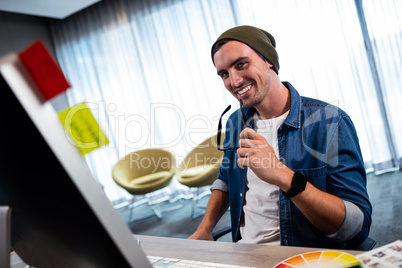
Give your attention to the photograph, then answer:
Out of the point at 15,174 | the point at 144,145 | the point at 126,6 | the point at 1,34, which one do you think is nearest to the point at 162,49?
the point at 126,6

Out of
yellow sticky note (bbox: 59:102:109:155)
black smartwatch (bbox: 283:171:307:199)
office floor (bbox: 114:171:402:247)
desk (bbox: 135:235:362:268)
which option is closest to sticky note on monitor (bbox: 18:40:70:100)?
yellow sticky note (bbox: 59:102:109:155)

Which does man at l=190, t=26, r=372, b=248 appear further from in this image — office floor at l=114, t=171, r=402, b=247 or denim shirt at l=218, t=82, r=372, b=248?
office floor at l=114, t=171, r=402, b=247

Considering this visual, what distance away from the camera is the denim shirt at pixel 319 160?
116 cm

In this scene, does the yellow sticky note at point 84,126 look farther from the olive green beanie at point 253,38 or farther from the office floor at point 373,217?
the office floor at point 373,217

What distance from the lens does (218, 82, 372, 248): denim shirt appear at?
45.7 inches

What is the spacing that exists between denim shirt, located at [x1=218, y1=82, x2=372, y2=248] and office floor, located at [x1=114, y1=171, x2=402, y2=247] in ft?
5.38

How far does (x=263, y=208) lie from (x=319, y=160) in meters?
0.29

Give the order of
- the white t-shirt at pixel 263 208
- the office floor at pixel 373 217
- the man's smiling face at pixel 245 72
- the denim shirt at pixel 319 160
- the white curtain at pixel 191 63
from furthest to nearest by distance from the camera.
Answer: the white curtain at pixel 191 63
the office floor at pixel 373 217
the man's smiling face at pixel 245 72
the white t-shirt at pixel 263 208
the denim shirt at pixel 319 160

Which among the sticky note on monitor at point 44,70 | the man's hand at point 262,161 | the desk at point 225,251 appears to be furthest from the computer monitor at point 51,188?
the man's hand at point 262,161

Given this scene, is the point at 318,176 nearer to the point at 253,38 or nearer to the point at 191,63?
the point at 253,38

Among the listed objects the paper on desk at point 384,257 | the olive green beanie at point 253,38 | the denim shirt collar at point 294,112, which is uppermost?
the olive green beanie at point 253,38

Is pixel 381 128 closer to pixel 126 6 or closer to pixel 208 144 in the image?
pixel 208 144

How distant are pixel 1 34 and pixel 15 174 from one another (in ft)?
18.9

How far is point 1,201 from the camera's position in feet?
2.10
